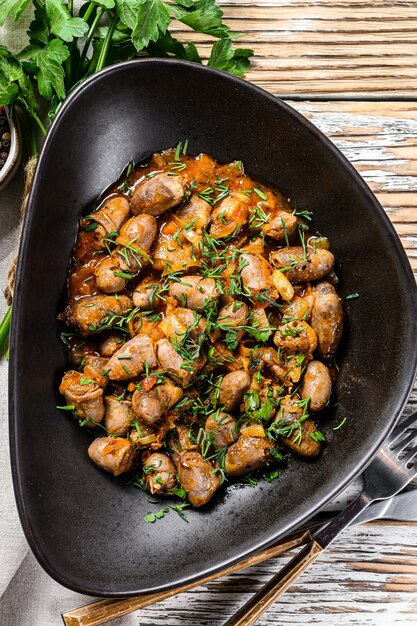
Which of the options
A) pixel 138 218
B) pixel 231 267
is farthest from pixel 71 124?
pixel 231 267

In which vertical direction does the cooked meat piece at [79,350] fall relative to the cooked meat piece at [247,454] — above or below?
above

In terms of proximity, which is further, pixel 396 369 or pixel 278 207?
pixel 278 207

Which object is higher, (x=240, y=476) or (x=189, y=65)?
(x=189, y=65)

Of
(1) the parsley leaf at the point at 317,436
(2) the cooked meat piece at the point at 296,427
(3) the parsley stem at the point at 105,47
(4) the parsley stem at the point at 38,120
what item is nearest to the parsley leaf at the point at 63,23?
(3) the parsley stem at the point at 105,47

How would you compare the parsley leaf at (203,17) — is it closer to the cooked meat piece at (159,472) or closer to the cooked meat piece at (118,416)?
the cooked meat piece at (118,416)

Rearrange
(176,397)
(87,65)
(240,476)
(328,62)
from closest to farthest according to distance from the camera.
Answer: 1. (176,397)
2. (240,476)
3. (87,65)
4. (328,62)

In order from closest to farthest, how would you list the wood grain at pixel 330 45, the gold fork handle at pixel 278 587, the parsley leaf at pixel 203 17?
the parsley leaf at pixel 203 17, the gold fork handle at pixel 278 587, the wood grain at pixel 330 45

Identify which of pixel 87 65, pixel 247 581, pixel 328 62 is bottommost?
pixel 247 581

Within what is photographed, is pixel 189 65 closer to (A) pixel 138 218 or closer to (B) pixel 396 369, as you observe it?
(A) pixel 138 218

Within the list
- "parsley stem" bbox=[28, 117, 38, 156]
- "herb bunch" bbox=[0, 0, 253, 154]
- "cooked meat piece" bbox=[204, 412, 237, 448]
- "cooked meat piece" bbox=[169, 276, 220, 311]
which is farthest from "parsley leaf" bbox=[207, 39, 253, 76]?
"cooked meat piece" bbox=[204, 412, 237, 448]
